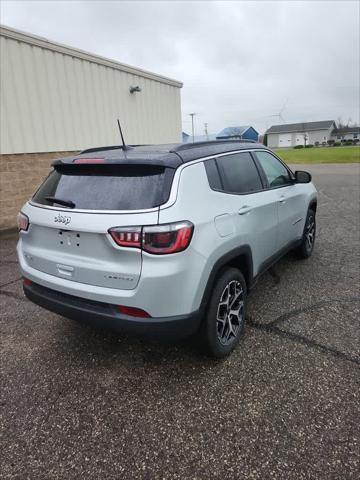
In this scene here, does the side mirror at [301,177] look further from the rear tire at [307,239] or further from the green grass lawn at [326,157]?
the green grass lawn at [326,157]

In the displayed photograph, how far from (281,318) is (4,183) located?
6.48 metres

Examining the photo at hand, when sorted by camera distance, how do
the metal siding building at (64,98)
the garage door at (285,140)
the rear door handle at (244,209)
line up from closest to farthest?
1. the rear door handle at (244,209)
2. the metal siding building at (64,98)
3. the garage door at (285,140)

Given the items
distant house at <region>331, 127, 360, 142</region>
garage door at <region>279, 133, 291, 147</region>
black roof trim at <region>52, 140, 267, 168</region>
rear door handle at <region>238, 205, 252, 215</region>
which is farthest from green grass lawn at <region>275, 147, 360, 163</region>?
distant house at <region>331, 127, 360, 142</region>

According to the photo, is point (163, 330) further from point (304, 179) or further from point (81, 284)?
point (304, 179)

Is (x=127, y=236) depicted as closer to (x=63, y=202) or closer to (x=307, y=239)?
(x=63, y=202)

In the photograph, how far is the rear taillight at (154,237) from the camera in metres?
2.08

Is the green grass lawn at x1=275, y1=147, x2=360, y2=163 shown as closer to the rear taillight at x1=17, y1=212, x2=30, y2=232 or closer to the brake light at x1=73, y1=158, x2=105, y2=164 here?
the brake light at x1=73, y1=158, x2=105, y2=164

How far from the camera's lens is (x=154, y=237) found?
208cm

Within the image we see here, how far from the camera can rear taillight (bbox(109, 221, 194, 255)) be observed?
81.8 inches

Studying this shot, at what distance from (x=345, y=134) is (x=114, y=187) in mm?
104662

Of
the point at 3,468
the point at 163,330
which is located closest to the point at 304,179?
the point at 163,330

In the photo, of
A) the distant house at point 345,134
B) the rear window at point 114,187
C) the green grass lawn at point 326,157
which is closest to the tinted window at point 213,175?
the rear window at point 114,187

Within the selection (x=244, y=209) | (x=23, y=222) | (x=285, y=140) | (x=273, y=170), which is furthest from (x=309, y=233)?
(x=285, y=140)

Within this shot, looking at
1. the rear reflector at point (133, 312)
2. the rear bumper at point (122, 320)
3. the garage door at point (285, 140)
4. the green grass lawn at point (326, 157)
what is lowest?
the rear bumper at point (122, 320)
